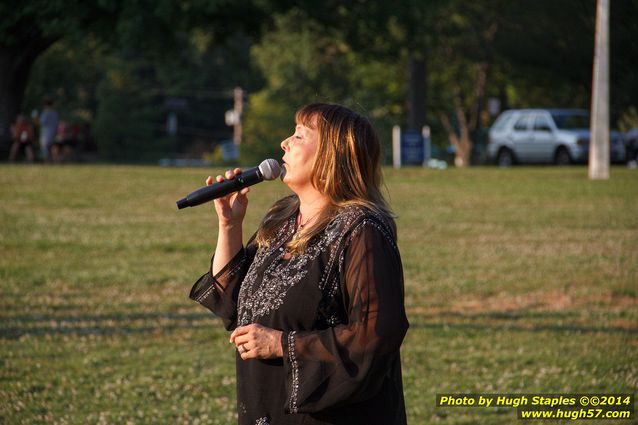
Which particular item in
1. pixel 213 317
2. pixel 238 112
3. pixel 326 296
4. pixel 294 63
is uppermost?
pixel 294 63

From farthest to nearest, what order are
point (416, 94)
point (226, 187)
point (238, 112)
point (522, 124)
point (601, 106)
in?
point (238, 112) < point (416, 94) < point (522, 124) < point (601, 106) < point (226, 187)

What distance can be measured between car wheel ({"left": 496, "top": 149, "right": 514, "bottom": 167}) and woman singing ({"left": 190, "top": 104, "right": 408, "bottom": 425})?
1283 inches

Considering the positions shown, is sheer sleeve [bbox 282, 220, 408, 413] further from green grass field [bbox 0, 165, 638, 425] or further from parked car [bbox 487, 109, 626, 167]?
parked car [bbox 487, 109, 626, 167]

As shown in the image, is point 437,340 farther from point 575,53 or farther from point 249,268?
point 575,53

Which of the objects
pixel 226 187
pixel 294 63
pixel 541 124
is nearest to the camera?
pixel 226 187

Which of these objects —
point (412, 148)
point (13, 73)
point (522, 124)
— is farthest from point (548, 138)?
point (13, 73)

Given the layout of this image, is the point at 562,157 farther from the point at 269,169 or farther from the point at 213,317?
the point at 269,169

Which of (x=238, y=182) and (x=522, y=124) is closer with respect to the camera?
(x=238, y=182)

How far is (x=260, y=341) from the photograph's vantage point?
3.35 metres

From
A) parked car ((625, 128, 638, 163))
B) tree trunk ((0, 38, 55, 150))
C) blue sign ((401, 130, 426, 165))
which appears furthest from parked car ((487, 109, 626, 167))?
tree trunk ((0, 38, 55, 150))

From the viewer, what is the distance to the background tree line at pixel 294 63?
2791 cm

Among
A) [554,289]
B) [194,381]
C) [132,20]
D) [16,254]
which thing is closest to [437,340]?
[194,381]

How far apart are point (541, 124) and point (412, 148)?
398 centimetres

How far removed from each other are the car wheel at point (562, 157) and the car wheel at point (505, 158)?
177cm
